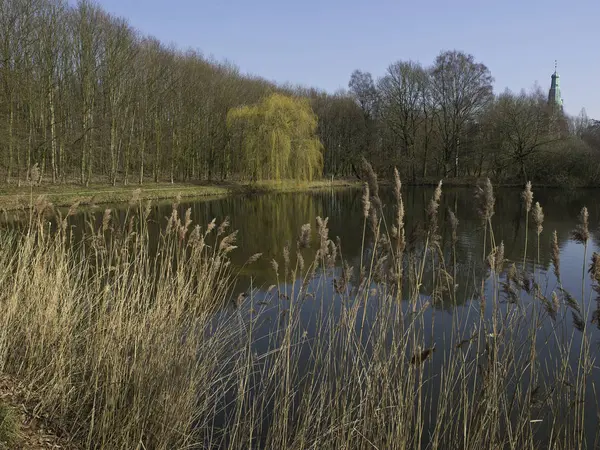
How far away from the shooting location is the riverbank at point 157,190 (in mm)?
20297

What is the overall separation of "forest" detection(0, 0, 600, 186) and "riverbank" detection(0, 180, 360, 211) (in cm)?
92

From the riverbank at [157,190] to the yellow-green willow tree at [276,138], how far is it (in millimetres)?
859

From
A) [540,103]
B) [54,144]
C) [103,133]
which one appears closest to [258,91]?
[103,133]

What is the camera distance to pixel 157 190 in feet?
89.8

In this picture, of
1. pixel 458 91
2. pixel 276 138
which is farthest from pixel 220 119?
pixel 458 91

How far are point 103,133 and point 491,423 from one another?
2721 centimetres

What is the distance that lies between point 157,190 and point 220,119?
1151cm

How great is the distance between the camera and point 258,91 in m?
43.2

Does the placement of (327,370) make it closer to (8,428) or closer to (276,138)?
(8,428)

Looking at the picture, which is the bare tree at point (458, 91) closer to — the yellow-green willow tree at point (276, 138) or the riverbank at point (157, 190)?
the riverbank at point (157, 190)

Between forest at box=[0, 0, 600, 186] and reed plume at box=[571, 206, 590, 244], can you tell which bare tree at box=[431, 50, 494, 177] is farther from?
reed plume at box=[571, 206, 590, 244]

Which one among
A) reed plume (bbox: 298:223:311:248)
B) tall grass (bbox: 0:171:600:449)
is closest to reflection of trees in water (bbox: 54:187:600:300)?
tall grass (bbox: 0:171:600:449)

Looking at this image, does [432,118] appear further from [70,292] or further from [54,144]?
[70,292]

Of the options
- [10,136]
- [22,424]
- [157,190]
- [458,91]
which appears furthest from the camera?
[458,91]
